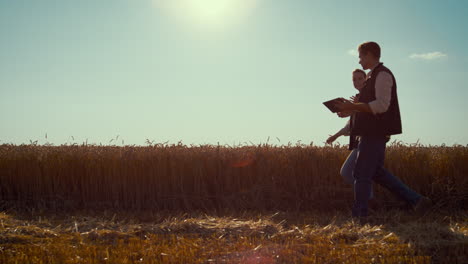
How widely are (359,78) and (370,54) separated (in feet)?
2.45

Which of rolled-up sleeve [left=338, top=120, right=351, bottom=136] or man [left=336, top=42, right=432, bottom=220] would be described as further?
rolled-up sleeve [left=338, top=120, right=351, bottom=136]

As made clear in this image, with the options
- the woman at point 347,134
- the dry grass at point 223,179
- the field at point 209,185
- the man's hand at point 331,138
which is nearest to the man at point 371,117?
the woman at point 347,134

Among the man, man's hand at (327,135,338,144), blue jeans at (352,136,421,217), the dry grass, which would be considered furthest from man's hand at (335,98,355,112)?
the dry grass

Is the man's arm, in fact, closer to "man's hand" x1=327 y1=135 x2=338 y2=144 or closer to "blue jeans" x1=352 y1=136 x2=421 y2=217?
"blue jeans" x1=352 y1=136 x2=421 y2=217

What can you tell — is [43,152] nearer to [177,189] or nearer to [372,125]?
[177,189]

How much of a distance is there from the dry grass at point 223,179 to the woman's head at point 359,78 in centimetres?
196

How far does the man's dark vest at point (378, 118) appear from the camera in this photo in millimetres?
5301

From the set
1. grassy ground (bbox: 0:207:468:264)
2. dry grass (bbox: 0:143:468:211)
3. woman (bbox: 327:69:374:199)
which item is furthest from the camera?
dry grass (bbox: 0:143:468:211)

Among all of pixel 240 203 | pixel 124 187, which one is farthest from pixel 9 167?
pixel 240 203

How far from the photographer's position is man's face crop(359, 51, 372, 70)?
536cm

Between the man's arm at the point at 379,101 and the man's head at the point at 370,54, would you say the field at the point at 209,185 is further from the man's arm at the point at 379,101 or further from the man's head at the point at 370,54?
the man's head at the point at 370,54

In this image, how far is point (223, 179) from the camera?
25.5 ft

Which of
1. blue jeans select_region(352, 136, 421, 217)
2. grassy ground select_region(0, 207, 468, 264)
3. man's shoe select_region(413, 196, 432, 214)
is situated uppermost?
blue jeans select_region(352, 136, 421, 217)

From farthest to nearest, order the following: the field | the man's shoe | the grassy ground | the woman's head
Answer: the field, the woman's head, the man's shoe, the grassy ground
